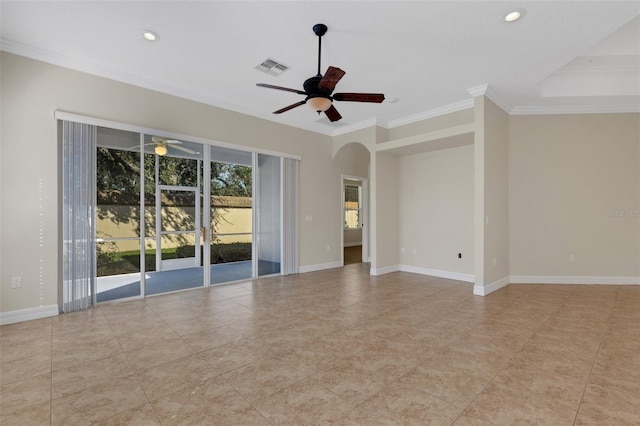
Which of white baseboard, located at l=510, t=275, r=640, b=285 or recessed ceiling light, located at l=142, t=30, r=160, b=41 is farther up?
recessed ceiling light, located at l=142, t=30, r=160, b=41

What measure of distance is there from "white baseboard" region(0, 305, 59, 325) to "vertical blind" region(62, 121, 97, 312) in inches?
4.8

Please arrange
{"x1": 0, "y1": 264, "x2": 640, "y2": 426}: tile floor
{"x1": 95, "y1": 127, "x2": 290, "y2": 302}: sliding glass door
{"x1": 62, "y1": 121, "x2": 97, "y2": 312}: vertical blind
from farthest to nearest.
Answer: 1. {"x1": 95, "y1": 127, "x2": 290, "y2": 302}: sliding glass door
2. {"x1": 62, "y1": 121, "x2": 97, "y2": 312}: vertical blind
3. {"x1": 0, "y1": 264, "x2": 640, "y2": 426}: tile floor

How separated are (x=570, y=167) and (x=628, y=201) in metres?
1.10

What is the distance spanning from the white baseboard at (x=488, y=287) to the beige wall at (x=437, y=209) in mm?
539

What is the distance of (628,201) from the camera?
533 centimetres

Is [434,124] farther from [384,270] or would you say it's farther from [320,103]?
[320,103]

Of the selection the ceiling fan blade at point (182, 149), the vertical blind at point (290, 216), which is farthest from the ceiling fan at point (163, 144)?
the vertical blind at point (290, 216)

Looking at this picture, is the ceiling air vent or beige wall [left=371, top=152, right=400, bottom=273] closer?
the ceiling air vent

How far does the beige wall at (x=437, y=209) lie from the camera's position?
572 cm

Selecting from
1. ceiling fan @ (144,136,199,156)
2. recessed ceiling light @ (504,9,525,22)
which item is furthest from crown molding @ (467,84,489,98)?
ceiling fan @ (144,136,199,156)

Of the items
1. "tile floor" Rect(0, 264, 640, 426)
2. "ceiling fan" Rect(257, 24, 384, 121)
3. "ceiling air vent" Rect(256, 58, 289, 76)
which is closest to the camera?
"tile floor" Rect(0, 264, 640, 426)

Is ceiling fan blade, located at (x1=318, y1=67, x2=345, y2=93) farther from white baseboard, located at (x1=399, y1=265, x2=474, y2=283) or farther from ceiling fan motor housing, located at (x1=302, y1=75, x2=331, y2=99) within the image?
white baseboard, located at (x1=399, y1=265, x2=474, y2=283)

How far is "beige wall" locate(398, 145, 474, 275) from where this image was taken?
18.8 ft

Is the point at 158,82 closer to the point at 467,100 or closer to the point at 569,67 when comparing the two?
the point at 467,100
